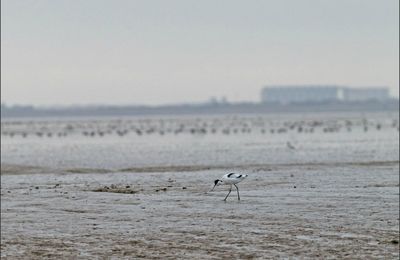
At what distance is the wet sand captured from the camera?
13477 millimetres

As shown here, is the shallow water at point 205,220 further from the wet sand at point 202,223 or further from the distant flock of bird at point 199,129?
the distant flock of bird at point 199,129

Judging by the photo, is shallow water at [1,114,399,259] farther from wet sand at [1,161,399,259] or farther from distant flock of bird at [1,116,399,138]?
distant flock of bird at [1,116,399,138]

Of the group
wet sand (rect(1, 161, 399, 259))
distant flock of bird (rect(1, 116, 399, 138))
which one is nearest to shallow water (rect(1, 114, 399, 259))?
Answer: wet sand (rect(1, 161, 399, 259))

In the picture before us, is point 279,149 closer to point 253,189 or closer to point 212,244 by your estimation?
point 253,189

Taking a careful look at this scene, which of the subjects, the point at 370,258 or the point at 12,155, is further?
the point at 12,155

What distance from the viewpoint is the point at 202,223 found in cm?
1545

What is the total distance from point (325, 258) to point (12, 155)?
33101mm

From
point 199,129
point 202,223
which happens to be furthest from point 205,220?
point 199,129

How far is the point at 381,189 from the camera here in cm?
2048

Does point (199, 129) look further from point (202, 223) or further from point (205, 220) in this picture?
point (202, 223)

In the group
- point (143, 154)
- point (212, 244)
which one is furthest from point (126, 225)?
point (143, 154)

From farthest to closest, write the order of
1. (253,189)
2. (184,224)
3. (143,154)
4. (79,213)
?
(143,154) < (253,189) < (79,213) < (184,224)

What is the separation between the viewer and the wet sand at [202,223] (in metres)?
13.5

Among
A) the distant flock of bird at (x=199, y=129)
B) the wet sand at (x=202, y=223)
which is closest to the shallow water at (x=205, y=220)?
the wet sand at (x=202, y=223)
